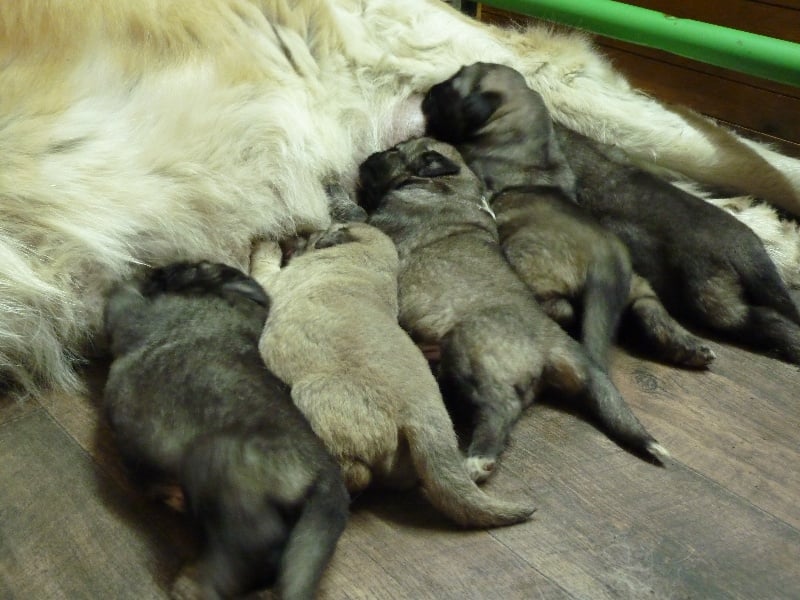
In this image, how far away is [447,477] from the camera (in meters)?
1.07

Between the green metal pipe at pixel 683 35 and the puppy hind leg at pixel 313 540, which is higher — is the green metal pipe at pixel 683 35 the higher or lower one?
the higher one

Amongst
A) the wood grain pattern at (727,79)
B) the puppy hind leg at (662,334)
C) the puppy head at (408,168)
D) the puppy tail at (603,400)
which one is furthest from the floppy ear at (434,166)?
the wood grain pattern at (727,79)

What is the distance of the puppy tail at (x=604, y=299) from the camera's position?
1.39 m

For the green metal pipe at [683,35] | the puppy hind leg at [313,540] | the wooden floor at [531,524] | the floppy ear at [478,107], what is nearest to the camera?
the puppy hind leg at [313,540]

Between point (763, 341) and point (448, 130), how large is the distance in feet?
3.05

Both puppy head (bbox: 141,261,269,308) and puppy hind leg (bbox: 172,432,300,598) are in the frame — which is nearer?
puppy hind leg (bbox: 172,432,300,598)

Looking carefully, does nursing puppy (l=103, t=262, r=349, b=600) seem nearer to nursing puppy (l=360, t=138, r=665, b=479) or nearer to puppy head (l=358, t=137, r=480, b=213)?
nursing puppy (l=360, t=138, r=665, b=479)

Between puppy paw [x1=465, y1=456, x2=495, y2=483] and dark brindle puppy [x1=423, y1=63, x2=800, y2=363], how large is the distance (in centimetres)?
56

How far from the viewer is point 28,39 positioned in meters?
1.55

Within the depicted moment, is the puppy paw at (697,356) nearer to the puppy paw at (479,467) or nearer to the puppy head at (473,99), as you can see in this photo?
the puppy paw at (479,467)

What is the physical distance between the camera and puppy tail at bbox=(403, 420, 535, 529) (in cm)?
107

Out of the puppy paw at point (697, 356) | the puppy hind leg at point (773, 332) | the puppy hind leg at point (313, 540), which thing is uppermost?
the puppy hind leg at point (313, 540)

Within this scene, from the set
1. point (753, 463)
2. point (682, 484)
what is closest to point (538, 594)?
point (682, 484)

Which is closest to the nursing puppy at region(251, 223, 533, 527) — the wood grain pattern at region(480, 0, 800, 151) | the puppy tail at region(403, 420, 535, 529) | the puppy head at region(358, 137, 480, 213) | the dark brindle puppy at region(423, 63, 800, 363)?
the puppy tail at region(403, 420, 535, 529)
